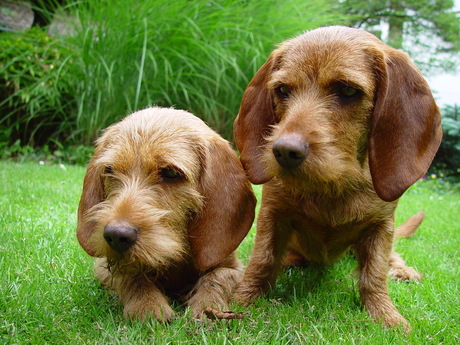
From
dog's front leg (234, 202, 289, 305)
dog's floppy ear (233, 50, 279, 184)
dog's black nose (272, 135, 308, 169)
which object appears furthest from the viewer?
dog's floppy ear (233, 50, 279, 184)

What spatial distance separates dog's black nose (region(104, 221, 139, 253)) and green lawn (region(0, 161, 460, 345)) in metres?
0.39

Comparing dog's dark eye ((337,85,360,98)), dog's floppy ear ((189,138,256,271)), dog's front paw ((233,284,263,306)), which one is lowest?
dog's front paw ((233,284,263,306))

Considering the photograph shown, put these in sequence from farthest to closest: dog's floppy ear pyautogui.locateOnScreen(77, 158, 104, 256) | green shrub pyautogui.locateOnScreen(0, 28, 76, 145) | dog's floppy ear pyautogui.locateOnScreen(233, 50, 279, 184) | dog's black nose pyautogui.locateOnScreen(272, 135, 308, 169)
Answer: green shrub pyautogui.locateOnScreen(0, 28, 76, 145) → dog's floppy ear pyautogui.locateOnScreen(233, 50, 279, 184) → dog's floppy ear pyautogui.locateOnScreen(77, 158, 104, 256) → dog's black nose pyautogui.locateOnScreen(272, 135, 308, 169)

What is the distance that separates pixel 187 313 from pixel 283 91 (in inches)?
56.4

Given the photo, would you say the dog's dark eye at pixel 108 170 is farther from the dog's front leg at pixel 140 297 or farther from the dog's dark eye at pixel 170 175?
the dog's front leg at pixel 140 297

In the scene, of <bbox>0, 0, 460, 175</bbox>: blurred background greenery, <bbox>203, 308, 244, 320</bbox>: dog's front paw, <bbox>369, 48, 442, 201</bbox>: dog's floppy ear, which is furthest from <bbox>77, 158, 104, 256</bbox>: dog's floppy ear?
<bbox>0, 0, 460, 175</bbox>: blurred background greenery

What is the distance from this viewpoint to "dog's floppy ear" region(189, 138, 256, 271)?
8.78ft

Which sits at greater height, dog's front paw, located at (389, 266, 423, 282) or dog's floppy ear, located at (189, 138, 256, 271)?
dog's floppy ear, located at (189, 138, 256, 271)

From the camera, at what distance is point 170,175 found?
2670 mm

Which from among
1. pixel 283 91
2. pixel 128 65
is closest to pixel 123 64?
pixel 128 65

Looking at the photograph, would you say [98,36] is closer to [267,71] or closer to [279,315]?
[267,71]

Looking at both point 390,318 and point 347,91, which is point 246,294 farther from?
point 347,91

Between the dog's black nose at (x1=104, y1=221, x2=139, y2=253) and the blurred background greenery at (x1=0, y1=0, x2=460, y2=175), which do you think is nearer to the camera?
the dog's black nose at (x1=104, y1=221, x2=139, y2=253)

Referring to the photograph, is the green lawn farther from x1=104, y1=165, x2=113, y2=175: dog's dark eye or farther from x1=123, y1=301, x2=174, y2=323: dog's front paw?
x1=104, y1=165, x2=113, y2=175: dog's dark eye
